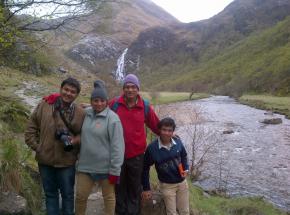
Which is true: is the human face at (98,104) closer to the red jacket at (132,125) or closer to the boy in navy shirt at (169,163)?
the red jacket at (132,125)

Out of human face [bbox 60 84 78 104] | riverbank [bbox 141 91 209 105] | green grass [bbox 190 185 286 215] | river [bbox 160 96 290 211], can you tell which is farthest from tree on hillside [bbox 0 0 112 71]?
riverbank [bbox 141 91 209 105]

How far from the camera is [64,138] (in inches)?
181

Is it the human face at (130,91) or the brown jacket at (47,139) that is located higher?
the human face at (130,91)

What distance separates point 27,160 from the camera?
6.70m

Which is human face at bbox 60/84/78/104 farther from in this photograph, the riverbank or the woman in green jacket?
the riverbank

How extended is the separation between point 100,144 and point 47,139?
651 millimetres

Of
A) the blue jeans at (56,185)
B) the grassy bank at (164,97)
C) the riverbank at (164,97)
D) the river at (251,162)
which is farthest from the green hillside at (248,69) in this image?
the blue jeans at (56,185)

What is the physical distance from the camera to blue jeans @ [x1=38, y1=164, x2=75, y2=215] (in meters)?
4.88

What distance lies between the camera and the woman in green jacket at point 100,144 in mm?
4832

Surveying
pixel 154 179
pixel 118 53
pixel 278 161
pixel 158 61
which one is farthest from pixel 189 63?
pixel 154 179

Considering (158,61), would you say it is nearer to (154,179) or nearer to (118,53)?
(118,53)

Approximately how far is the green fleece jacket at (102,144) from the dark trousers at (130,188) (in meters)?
0.59

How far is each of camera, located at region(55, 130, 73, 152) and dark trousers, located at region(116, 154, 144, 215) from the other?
1029mm

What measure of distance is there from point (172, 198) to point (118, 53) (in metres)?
164
